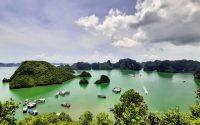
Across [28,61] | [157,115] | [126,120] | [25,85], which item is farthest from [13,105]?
[28,61]

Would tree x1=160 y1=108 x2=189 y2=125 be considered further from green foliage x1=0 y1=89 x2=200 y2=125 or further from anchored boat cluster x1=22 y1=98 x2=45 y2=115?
anchored boat cluster x1=22 y1=98 x2=45 y2=115

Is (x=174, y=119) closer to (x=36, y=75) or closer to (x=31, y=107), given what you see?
(x=31, y=107)

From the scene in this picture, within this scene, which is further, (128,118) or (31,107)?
(31,107)

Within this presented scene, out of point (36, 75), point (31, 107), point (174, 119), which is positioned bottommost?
point (31, 107)

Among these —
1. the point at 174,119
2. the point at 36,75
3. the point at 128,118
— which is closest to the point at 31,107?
the point at 128,118

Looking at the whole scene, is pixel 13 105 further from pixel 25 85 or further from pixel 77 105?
pixel 25 85

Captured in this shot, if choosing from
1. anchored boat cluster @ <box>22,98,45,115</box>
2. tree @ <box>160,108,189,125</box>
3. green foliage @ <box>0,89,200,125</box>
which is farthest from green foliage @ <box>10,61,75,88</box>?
tree @ <box>160,108,189,125</box>

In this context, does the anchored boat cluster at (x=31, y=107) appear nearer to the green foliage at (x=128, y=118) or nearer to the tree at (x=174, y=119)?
the green foliage at (x=128, y=118)

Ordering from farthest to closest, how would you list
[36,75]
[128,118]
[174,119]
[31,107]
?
[36,75] < [31,107] < [174,119] < [128,118]

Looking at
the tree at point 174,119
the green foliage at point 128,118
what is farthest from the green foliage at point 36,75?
the tree at point 174,119
